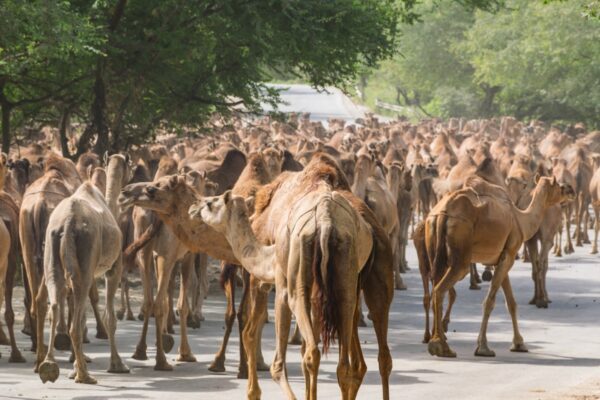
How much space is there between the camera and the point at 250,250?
12.2 metres

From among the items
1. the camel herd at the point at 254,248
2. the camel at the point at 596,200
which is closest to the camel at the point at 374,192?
the camel herd at the point at 254,248

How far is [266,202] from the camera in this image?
13.6 m

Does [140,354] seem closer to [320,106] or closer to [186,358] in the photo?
[186,358]

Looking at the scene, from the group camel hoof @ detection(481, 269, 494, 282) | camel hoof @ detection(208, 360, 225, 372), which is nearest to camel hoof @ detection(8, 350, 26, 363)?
camel hoof @ detection(208, 360, 225, 372)

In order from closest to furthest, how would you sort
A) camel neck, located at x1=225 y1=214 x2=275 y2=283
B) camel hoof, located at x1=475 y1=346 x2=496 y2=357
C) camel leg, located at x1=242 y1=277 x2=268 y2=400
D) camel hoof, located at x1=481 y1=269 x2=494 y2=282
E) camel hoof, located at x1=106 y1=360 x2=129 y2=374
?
camel neck, located at x1=225 y1=214 x2=275 y2=283 < camel leg, located at x1=242 y1=277 x2=268 y2=400 < camel hoof, located at x1=106 y1=360 x2=129 y2=374 < camel hoof, located at x1=475 y1=346 x2=496 y2=357 < camel hoof, located at x1=481 y1=269 x2=494 y2=282

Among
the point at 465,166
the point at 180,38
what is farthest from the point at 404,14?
the point at 180,38

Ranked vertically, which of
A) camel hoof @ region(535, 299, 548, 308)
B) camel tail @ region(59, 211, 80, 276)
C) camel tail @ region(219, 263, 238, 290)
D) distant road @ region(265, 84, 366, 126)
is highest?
distant road @ region(265, 84, 366, 126)

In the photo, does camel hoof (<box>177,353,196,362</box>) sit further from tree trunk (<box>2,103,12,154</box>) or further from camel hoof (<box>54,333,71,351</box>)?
tree trunk (<box>2,103,12,154</box>)

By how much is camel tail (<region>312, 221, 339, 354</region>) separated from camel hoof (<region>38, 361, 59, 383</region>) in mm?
3232

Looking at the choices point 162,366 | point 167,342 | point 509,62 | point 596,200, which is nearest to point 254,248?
point 162,366

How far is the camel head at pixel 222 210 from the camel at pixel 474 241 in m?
Result: 4.18

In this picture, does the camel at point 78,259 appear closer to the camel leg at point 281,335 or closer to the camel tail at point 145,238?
the camel tail at point 145,238

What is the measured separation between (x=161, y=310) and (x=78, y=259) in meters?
1.27

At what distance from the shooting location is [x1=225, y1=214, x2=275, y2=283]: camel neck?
471 inches
